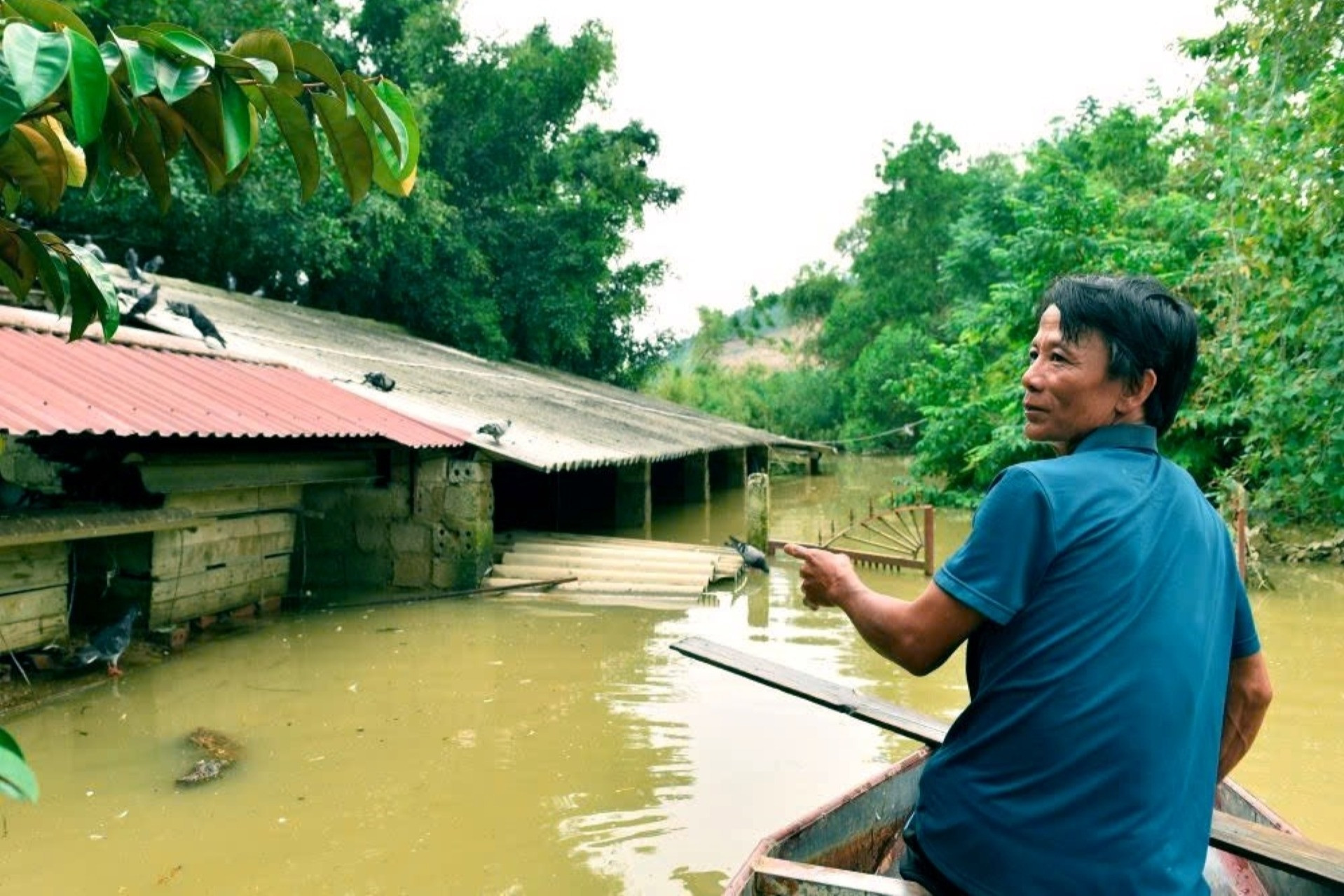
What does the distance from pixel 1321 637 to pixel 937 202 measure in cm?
3107

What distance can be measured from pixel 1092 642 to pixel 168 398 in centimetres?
721

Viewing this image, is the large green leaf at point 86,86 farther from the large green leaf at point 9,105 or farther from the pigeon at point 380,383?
the pigeon at point 380,383

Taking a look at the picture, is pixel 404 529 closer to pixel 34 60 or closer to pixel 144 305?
pixel 144 305

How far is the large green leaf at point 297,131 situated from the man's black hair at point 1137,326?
137 cm

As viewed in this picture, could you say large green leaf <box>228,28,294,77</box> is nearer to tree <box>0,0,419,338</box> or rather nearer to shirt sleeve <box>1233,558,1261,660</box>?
tree <box>0,0,419,338</box>

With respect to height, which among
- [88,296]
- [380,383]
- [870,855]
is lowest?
[870,855]

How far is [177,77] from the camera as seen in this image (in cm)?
126

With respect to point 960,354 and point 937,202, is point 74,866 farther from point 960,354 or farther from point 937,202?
point 937,202

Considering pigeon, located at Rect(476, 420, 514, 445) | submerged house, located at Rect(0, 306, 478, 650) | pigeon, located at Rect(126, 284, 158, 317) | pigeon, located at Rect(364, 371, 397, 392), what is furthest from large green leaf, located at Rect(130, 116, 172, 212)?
pigeon, located at Rect(364, 371, 397, 392)

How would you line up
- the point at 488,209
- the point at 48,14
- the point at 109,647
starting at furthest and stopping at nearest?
1. the point at 488,209
2. the point at 109,647
3. the point at 48,14

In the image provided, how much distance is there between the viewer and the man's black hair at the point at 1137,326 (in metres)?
1.75

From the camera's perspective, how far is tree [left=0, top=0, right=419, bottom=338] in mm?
1232

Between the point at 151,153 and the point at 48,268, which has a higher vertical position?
the point at 151,153

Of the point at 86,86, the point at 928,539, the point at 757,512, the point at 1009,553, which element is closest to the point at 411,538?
the point at 757,512
